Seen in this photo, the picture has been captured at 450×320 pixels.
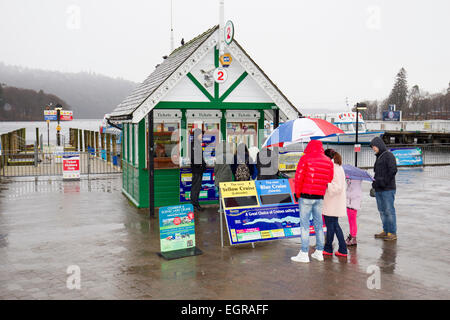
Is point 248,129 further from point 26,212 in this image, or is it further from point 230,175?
point 26,212

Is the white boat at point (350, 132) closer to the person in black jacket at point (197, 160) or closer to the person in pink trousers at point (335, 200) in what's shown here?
the person in black jacket at point (197, 160)

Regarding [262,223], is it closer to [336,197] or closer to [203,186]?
[336,197]

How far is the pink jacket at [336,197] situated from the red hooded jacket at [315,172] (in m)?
0.31

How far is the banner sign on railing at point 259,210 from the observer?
8352mm

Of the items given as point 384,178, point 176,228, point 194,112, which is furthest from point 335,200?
point 194,112

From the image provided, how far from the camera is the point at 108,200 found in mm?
13844

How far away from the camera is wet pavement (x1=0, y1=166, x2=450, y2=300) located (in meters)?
6.17

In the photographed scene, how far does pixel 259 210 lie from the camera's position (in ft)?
27.9

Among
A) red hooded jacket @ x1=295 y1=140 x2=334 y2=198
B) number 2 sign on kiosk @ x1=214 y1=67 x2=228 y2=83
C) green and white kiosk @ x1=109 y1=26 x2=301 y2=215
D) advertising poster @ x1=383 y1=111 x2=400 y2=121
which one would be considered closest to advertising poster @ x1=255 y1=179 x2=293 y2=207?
red hooded jacket @ x1=295 y1=140 x2=334 y2=198

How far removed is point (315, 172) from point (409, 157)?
63.7 feet

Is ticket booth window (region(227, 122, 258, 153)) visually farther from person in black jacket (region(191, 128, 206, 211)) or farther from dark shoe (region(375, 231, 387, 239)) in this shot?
dark shoe (region(375, 231, 387, 239))

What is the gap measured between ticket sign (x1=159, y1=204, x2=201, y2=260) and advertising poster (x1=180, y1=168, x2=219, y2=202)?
398 centimetres
